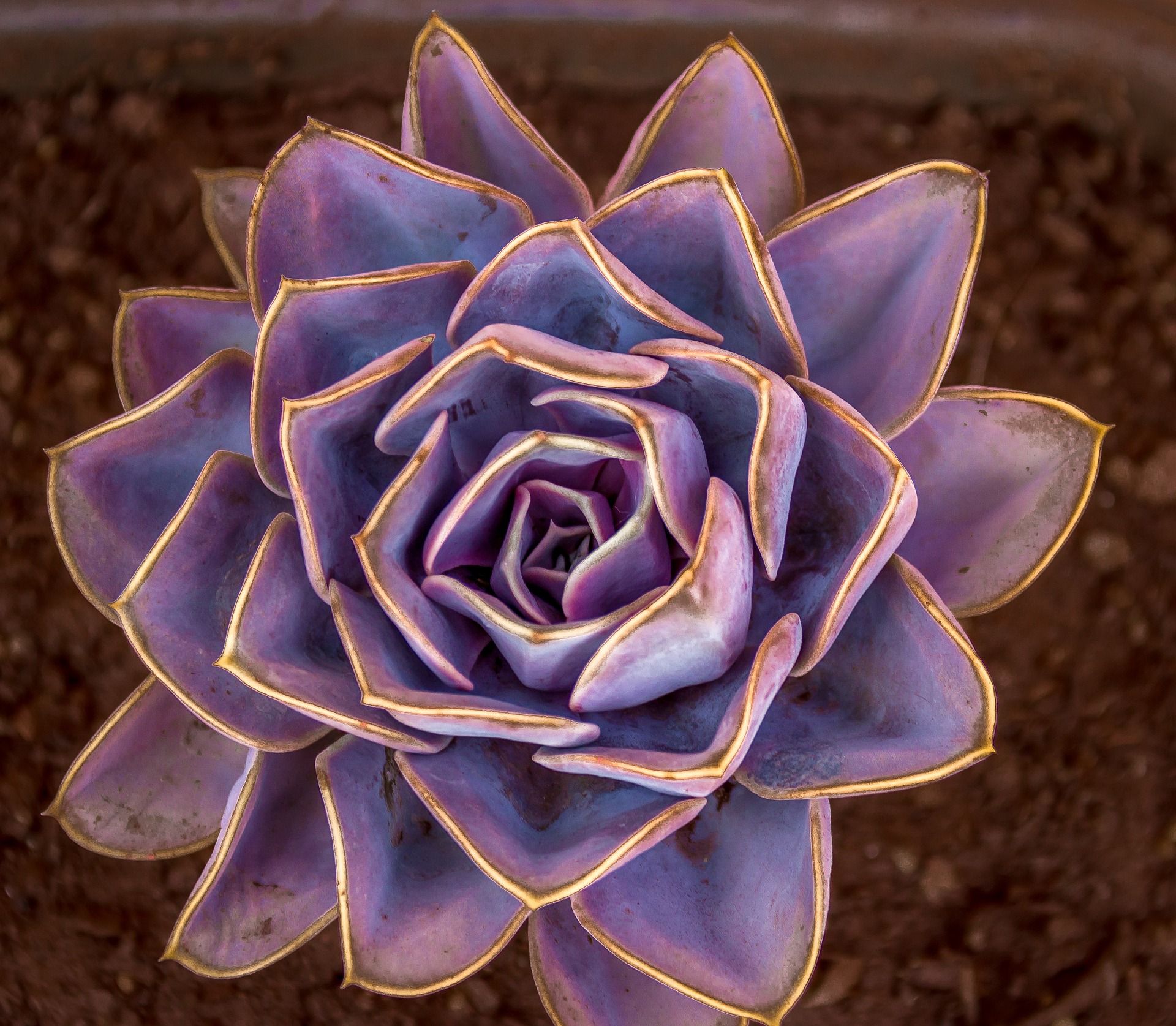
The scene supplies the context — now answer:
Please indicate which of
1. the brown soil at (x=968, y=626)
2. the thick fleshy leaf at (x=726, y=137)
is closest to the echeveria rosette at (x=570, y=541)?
the thick fleshy leaf at (x=726, y=137)

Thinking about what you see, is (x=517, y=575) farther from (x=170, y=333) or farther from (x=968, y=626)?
(x=968, y=626)

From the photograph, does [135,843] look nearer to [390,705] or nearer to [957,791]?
[390,705]

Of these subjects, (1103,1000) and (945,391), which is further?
(1103,1000)

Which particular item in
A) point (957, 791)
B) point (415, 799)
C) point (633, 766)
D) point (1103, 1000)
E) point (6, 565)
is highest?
point (633, 766)

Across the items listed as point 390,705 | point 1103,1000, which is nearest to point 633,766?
point 390,705

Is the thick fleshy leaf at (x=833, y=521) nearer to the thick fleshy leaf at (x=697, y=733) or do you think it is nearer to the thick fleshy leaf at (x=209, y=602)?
the thick fleshy leaf at (x=697, y=733)

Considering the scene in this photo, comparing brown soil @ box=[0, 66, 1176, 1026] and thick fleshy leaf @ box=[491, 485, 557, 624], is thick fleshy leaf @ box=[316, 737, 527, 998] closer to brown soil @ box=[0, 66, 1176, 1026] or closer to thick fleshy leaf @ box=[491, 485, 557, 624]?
thick fleshy leaf @ box=[491, 485, 557, 624]

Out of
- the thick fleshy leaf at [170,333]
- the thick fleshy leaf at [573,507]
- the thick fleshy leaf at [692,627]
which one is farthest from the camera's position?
the thick fleshy leaf at [170,333]
